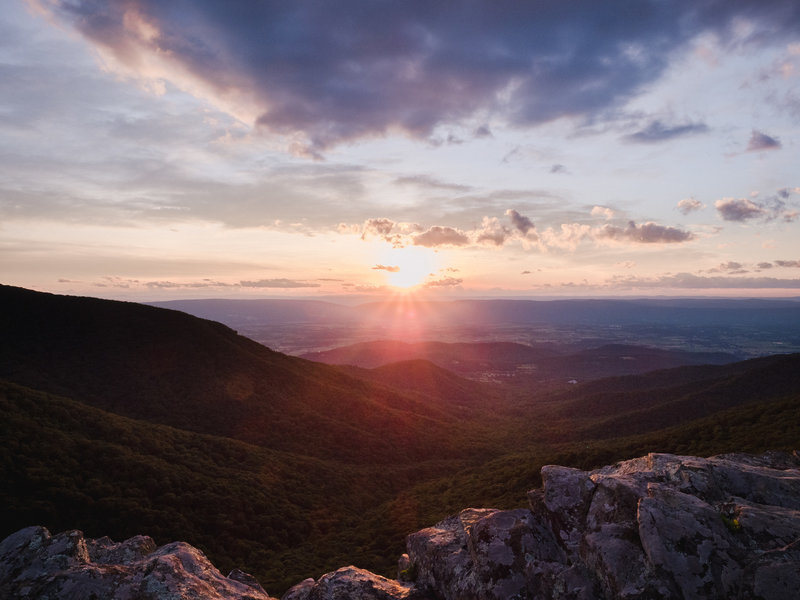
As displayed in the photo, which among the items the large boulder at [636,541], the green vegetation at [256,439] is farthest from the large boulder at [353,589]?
the green vegetation at [256,439]

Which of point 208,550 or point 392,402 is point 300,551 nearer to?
→ point 208,550

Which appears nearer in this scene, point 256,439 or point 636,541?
point 636,541

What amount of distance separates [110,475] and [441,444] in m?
55.8

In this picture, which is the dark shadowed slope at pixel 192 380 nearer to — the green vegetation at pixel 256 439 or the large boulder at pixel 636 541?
the green vegetation at pixel 256 439

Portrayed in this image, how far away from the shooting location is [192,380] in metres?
70.9

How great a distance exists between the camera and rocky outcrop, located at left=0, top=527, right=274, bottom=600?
11.8 metres

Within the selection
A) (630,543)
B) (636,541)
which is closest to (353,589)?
(630,543)

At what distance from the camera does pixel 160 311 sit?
95.5 m

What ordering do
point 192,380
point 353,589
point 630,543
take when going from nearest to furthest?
point 630,543 < point 353,589 < point 192,380

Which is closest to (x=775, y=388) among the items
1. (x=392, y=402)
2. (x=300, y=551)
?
(x=392, y=402)

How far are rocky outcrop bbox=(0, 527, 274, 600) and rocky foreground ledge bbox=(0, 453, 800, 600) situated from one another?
0.04 metres

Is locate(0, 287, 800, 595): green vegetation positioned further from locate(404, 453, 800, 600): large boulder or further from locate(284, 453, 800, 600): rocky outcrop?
locate(404, 453, 800, 600): large boulder

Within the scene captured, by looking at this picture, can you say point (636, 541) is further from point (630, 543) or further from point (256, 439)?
point (256, 439)

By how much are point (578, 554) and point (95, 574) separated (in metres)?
15.6
